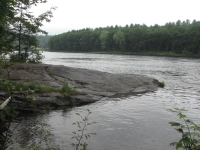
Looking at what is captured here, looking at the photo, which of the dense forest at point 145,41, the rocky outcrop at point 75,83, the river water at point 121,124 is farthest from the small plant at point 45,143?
the dense forest at point 145,41

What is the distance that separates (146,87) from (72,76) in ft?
23.2

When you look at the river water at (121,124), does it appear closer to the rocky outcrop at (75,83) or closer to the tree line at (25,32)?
the rocky outcrop at (75,83)

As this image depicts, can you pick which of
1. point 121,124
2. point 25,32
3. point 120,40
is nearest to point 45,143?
point 121,124

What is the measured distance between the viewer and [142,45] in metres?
117

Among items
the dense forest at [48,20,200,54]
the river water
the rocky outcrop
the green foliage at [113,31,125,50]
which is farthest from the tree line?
the green foliage at [113,31,125,50]

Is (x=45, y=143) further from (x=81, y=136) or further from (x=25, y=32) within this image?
(x=25, y=32)

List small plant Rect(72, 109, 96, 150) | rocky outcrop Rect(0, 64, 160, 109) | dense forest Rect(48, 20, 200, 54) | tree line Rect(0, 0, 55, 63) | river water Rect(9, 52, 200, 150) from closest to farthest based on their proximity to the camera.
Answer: small plant Rect(72, 109, 96, 150) < river water Rect(9, 52, 200, 150) < rocky outcrop Rect(0, 64, 160, 109) < tree line Rect(0, 0, 55, 63) < dense forest Rect(48, 20, 200, 54)

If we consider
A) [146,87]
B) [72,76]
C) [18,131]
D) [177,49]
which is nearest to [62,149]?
[18,131]

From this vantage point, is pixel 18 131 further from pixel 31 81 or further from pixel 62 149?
pixel 31 81

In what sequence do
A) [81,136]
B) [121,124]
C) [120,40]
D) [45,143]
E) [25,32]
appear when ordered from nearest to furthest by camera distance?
[81,136] < [45,143] < [121,124] < [25,32] < [120,40]

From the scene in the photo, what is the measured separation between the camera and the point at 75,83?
56.9 feet

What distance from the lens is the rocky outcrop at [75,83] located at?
13609mm

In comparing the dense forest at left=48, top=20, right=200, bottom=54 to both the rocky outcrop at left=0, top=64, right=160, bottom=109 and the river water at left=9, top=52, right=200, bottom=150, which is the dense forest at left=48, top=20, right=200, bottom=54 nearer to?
the rocky outcrop at left=0, top=64, right=160, bottom=109

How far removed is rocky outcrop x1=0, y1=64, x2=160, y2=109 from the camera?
44.7ft
